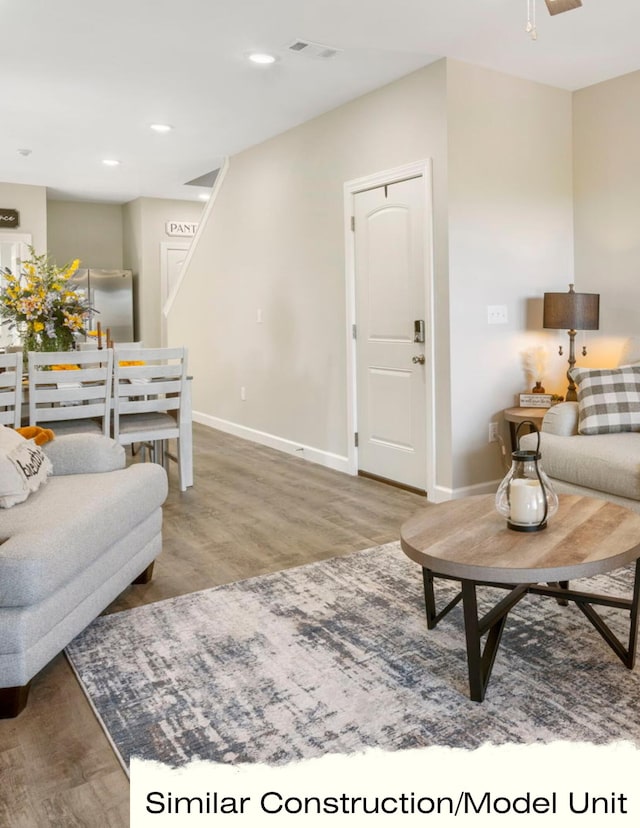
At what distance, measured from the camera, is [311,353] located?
18.9 feet

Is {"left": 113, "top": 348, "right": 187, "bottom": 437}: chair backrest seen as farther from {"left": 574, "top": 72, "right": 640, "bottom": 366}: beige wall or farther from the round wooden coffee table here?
{"left": 574, "top": 72, "right": 640, "bottom": 366}: beige wall

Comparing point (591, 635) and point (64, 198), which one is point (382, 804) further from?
point (64, 198)

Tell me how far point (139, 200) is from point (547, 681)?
8103 mm

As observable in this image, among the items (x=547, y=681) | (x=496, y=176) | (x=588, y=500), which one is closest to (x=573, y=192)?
(x=496, y=176)

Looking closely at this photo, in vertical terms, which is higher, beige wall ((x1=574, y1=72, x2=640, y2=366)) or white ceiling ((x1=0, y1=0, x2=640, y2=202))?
white ceiling ((x1=0, y1=0, x2=640, y2=202))

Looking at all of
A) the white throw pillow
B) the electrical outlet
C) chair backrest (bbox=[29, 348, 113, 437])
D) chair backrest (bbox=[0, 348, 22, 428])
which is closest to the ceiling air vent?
the electrical outlet

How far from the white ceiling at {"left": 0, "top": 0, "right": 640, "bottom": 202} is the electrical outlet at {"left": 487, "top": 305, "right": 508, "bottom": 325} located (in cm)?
142

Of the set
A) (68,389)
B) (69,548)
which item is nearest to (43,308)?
(68,389)

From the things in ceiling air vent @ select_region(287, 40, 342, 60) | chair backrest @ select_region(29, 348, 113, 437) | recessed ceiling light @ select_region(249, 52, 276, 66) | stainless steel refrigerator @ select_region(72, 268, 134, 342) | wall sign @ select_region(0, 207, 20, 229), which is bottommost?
chair backrest @ select_region(29, 348, 113, 437)

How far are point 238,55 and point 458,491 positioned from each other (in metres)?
2.88

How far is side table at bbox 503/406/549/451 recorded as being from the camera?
4335mm

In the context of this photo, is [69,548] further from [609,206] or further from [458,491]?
[609,206]

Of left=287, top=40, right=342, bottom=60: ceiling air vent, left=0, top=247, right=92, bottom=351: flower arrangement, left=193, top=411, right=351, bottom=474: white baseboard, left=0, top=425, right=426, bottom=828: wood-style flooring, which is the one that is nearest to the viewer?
left=0, top=425, right=426, bottom=828: wood-style flooring

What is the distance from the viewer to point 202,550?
145 inches
